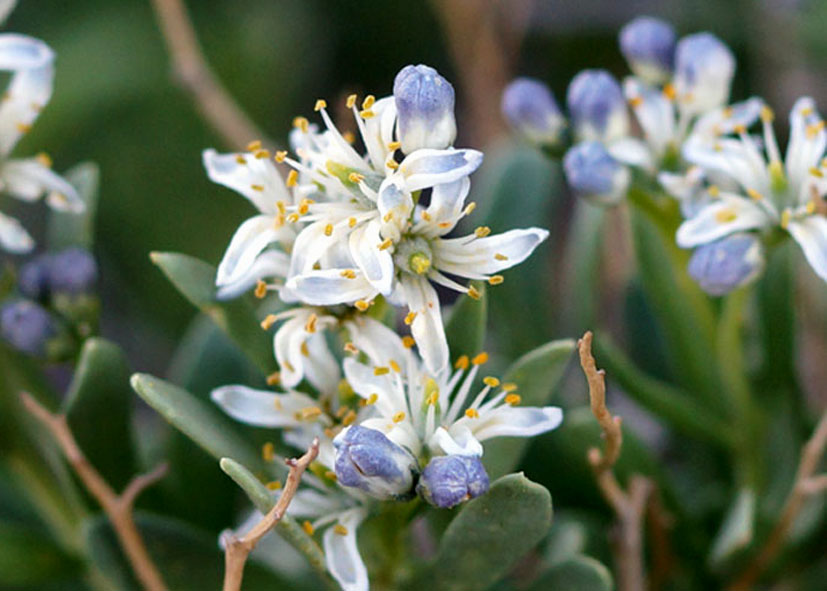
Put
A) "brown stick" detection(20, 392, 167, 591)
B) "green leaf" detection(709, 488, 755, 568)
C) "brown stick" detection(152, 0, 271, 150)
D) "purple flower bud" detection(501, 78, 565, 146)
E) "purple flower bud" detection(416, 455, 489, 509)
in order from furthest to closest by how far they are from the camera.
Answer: "brown stick" detection(152, 0, 271, 150) < "purple flower bud" detection(501, 78, 565, 146) < "green leaf" detection(709, 488, 755, 568) < "brown stick" detection(20, 392, 167, 591) < "purple flower bud" detection(416, 455, 489, 509)

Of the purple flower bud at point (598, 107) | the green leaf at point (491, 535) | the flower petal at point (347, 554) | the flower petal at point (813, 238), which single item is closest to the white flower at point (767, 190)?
the flower petal at point (813, 238)

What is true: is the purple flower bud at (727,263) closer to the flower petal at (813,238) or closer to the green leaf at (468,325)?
the flower petal at (813,238)

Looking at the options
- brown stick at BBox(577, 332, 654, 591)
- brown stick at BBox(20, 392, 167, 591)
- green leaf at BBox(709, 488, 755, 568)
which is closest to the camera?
brown stick at BBox(577, 332, 654, 591)

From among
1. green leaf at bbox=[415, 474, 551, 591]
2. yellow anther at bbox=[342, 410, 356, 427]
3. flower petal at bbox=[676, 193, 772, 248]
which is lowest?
green leaf at bbox=[415, 474, 551, 591]

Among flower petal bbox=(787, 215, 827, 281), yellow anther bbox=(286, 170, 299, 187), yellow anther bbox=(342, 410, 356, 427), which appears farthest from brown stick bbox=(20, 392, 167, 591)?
flower petal bbox=(787, 215, 827, 281)

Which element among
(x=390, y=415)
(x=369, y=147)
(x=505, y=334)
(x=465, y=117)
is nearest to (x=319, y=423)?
(x=390, y=415)

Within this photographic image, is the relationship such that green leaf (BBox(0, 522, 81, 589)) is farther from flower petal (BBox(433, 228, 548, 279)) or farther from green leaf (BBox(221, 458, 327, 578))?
Answer: flower petal (BBox(433, 228, 548, 279))

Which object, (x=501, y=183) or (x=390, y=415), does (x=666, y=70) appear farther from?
(x=390, y=415)
